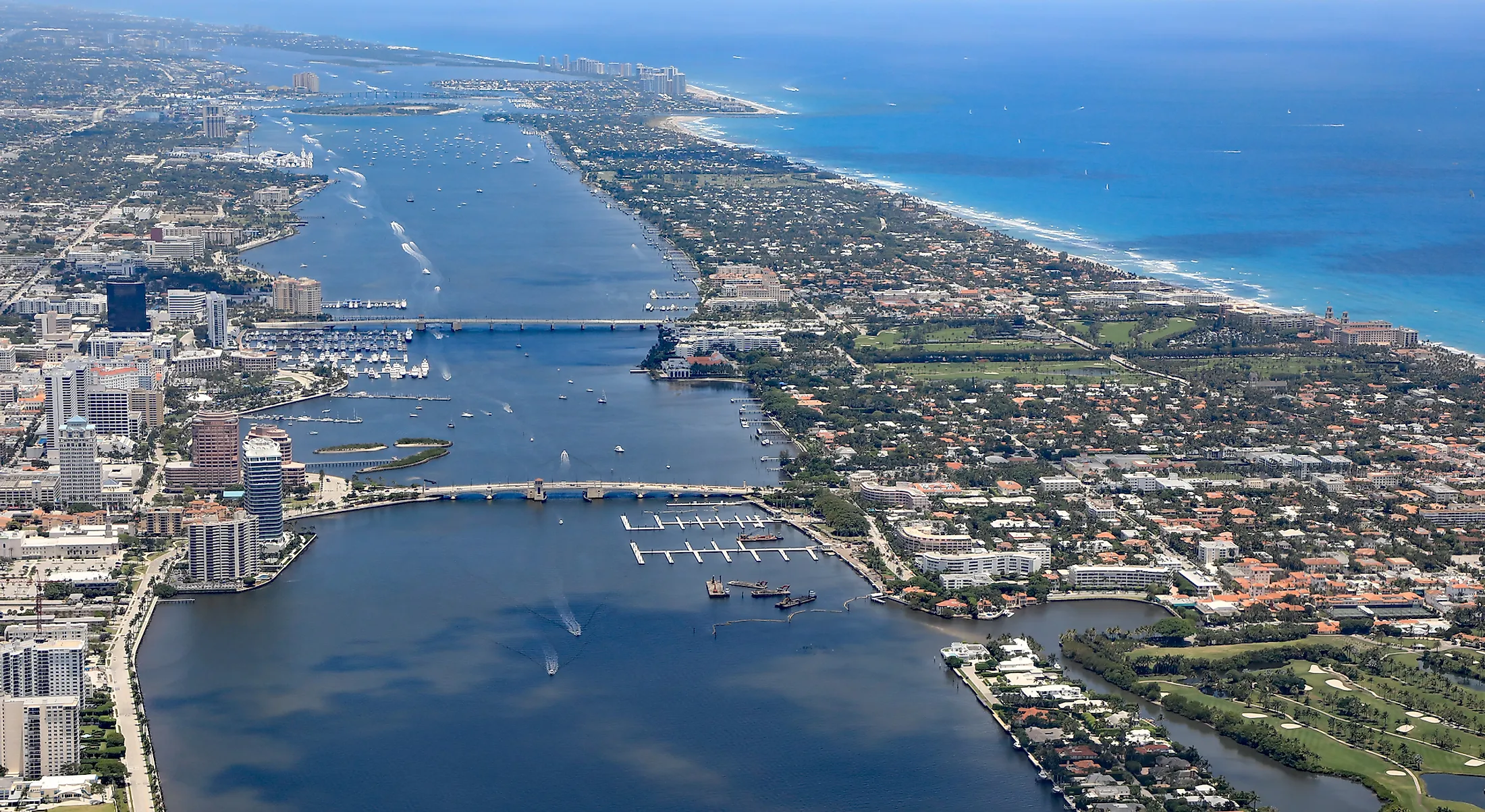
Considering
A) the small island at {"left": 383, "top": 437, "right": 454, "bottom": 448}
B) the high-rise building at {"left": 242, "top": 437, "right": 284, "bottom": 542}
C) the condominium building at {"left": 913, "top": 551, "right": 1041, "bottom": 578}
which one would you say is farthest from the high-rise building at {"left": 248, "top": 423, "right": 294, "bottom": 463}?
the condominium building at {"left": 913, "top": 551, "right": 1041, "bottom": 578}

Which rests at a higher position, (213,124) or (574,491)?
(213,124)

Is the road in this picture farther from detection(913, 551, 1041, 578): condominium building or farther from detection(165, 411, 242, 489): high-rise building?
detection(913, 551, 1041, 578): condominium building

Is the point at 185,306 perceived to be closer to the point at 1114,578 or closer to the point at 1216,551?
the point at 1114,578

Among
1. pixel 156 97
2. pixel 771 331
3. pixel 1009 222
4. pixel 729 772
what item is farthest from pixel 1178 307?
pixel 156 97

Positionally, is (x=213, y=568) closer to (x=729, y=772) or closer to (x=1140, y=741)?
(x=729, y=772)

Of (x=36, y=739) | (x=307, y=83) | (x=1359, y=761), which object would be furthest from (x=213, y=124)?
(x=1359, y=761)

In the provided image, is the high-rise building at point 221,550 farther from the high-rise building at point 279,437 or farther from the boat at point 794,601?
the boat at point 794,601
